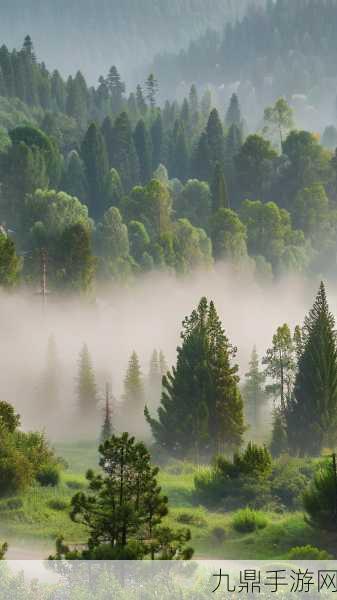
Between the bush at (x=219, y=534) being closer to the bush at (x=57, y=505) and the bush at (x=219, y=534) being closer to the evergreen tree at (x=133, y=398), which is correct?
the bush at (x=57, y=505)

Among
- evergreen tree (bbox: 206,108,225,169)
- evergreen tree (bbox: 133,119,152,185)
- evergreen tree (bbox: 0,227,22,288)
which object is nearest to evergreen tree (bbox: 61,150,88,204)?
evergreen tree (bbox: 133,119,152,185)

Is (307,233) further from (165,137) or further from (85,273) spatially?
(85,273)

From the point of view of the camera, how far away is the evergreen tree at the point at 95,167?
133000 mm

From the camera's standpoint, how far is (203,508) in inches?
2060

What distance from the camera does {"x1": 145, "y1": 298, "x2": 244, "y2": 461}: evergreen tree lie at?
65188 mm

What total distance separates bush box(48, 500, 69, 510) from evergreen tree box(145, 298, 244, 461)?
16408mm

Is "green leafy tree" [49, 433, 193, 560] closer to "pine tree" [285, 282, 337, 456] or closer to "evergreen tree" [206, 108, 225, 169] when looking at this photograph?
"pine tree" [285, 282, 337, 456]

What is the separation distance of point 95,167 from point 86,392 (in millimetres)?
61313

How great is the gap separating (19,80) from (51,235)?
7891 centimetres

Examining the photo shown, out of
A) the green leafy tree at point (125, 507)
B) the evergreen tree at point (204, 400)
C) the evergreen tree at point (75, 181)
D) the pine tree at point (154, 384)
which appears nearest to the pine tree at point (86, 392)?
the pine tree at point (154, 384)

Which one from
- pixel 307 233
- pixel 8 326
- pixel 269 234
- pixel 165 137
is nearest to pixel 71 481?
pixel 8 326

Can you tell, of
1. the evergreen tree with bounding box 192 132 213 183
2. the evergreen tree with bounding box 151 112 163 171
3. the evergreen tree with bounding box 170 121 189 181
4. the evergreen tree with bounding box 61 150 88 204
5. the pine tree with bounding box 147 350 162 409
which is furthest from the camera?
the evergreen tree with bounding box 151 112 163 171

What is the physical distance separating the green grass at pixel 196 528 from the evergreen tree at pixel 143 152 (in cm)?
10332

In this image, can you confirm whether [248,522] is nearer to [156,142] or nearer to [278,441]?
[278,441]
